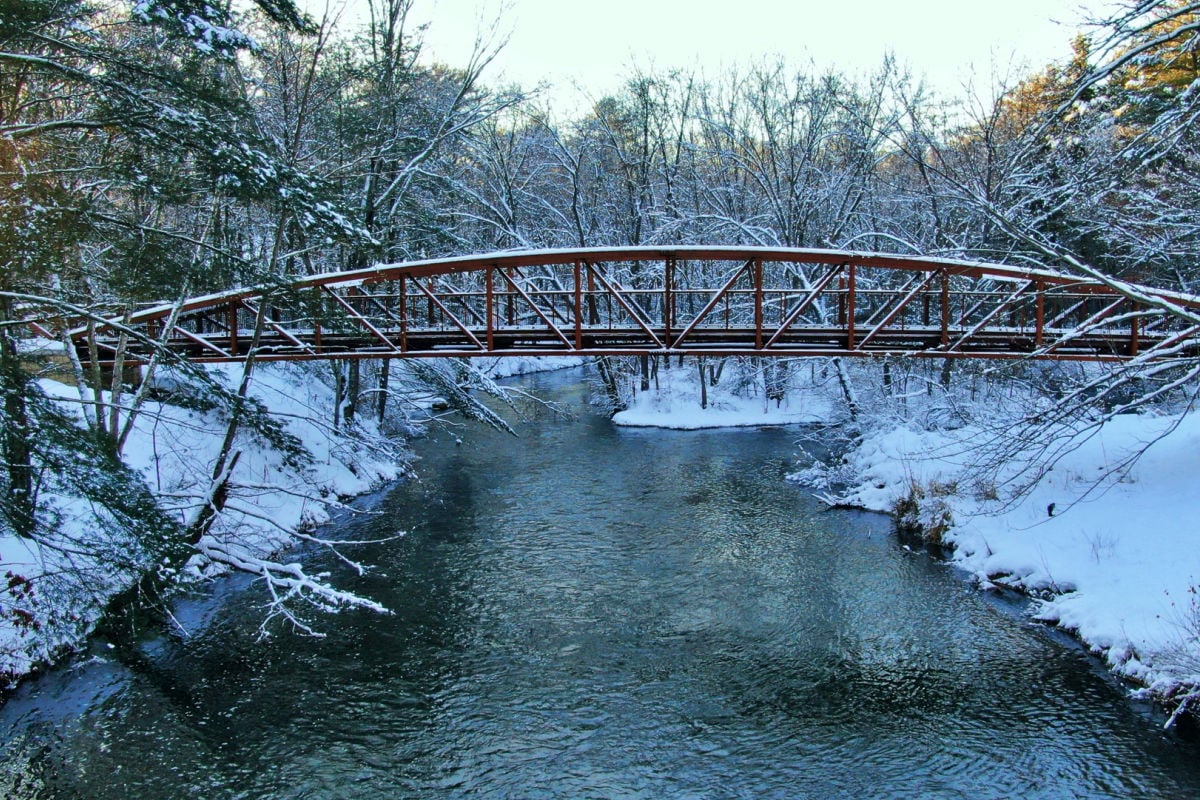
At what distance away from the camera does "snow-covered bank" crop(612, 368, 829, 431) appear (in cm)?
2786

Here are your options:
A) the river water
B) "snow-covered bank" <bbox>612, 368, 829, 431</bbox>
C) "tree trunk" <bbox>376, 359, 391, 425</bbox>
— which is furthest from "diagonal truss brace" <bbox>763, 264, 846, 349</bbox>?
"snow-covered bank" <bbox>612, 368, 829, 431</bbox>

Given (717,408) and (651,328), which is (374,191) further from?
(717,408)

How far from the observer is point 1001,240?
856 inches

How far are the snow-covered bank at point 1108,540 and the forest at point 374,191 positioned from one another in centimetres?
108

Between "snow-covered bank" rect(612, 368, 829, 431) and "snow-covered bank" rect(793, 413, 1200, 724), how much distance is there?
35.3ft

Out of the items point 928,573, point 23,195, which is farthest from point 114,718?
point 928,573

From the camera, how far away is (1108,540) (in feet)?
39.0

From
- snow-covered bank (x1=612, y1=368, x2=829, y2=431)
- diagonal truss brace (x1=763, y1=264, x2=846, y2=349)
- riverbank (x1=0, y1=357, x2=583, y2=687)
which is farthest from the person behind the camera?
snow-covered bank (x1=612, y1=368, x2=829, y2=431)

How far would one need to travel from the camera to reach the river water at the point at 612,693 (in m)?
7.96

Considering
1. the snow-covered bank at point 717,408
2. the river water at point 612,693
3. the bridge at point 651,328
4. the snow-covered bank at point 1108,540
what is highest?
the bridge at point 651,328

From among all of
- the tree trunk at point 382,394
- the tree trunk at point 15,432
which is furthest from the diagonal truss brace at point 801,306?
the tree trunk at point 382,394

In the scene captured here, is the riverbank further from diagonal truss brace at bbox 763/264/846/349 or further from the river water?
diagonal truss brace at bbox 763/264/846/349

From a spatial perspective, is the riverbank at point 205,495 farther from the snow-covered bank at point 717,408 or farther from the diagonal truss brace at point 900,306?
the diagonal truss brace at point 900,306

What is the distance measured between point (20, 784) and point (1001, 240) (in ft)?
76.3
